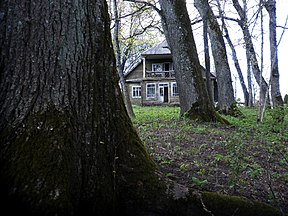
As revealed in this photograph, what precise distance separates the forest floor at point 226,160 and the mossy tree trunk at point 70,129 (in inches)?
A: 21.3

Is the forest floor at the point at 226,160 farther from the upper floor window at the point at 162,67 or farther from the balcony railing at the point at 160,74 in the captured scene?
the upper floor window at the point at 162,67

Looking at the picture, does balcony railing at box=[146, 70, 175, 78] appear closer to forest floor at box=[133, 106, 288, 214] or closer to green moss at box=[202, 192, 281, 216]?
forest floor at box=[133, 106, 288, 214]

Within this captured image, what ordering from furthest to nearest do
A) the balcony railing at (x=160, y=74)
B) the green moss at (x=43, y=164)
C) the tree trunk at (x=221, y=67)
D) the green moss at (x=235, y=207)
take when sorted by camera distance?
the balcony railing at (x=160, y=74), the tree trunk at (x=221, y=67), the green moss at (x=235, y=207), the green moss at (x=43, y=164)

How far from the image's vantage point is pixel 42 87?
253cm

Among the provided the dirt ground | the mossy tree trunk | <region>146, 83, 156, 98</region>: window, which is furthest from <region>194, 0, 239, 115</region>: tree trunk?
<region>146, 83, 156, 98</region>: window

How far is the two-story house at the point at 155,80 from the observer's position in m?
38.2

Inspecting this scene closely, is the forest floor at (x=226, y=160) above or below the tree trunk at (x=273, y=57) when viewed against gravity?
below

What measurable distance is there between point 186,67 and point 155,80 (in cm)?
2992

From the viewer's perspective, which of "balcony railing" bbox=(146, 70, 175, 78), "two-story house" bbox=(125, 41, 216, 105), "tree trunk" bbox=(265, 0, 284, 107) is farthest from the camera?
"balcony railing" bbox=(146, 70, 175, 78)

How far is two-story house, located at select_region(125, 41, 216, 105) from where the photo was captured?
38.2m

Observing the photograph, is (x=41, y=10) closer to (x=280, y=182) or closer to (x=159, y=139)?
(x=280, y=182)

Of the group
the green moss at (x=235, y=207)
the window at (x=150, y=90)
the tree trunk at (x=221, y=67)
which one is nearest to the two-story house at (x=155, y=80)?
the window at (x=150, y=90)

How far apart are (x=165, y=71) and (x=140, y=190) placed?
36580 mm

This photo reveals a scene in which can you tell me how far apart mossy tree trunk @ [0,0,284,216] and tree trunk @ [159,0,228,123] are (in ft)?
20.5
